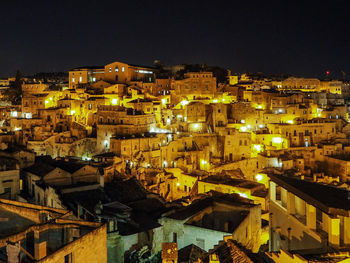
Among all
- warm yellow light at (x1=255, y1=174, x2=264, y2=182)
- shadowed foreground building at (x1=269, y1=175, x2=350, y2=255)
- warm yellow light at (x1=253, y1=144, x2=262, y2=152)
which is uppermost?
shadowed foreground building at (x1=269, y1=175, x2=350, y2=255)

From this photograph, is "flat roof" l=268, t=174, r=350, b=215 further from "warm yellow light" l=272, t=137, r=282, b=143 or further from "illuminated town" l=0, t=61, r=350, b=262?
"warm yellow light" l=272, t=137, r=282, b=143

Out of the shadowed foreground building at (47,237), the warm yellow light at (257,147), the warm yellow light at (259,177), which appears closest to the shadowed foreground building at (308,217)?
the shadowed foreground building at (47,237)

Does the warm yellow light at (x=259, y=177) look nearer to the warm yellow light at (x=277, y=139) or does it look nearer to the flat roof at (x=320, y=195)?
the warm yellow light at (x=277, y=139)

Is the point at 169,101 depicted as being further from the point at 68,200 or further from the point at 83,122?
the point at 68,200

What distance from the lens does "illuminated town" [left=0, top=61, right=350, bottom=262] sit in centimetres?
1118

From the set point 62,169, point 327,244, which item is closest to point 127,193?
point 62,169

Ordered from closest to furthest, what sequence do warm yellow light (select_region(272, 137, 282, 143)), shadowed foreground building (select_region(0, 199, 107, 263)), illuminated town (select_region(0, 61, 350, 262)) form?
shadowed foreground building (select_region(0, 199, 107, 263)) < illuminated town (select_region(0, 61, 350, 262)) < warm yellow light (select_region(272, 137, 282, 143))

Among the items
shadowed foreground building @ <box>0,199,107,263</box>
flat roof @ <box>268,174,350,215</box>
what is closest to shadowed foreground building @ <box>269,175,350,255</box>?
flat roof @ <box>268,174,350,215</box>

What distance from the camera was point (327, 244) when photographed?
952 cm

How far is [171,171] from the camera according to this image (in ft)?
121

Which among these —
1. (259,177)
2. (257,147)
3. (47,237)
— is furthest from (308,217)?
(257,147)

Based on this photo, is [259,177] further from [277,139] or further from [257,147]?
[277,139]

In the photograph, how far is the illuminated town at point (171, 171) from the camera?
36.7 feet

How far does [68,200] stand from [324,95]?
54.9 metres
